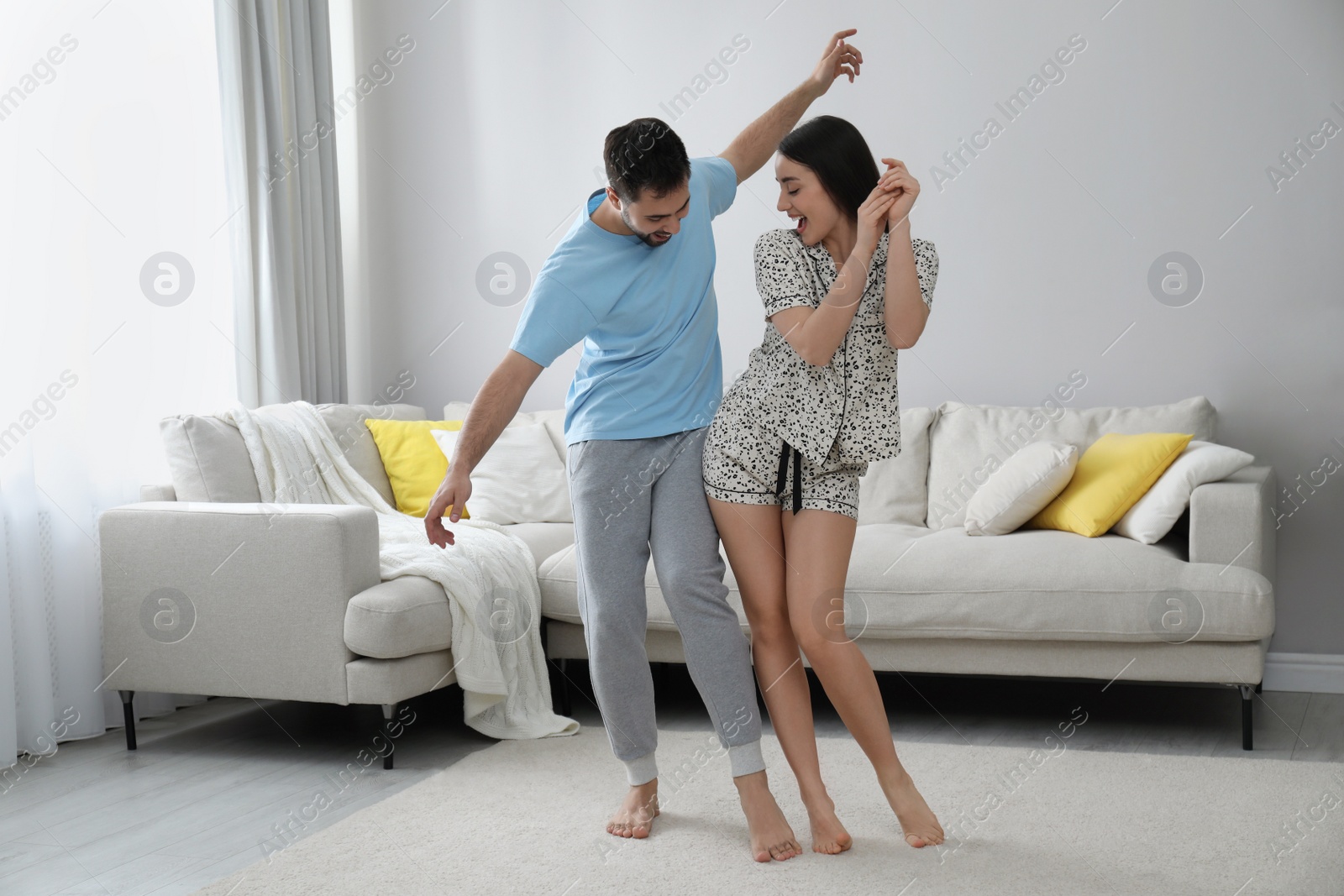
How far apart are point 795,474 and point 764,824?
591 millimetres

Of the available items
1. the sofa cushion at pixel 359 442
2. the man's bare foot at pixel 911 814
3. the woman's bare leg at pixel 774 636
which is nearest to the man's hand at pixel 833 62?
the woman's bare leg at pixel 774 636

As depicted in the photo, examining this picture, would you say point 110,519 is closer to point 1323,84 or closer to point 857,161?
point 857,161

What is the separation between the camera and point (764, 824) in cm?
194

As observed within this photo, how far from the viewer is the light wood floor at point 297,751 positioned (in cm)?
212

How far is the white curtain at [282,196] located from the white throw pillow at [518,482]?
0.62 meters

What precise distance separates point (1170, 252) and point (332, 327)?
9.13 feet

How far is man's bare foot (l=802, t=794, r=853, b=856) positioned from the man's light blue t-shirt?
0.68m

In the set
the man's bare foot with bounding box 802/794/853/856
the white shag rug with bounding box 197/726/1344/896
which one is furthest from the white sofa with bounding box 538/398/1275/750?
the man's bare foot with bounding box 802/794/853/856

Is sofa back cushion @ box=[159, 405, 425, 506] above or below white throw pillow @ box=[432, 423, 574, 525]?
above

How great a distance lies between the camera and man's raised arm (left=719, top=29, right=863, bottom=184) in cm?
222

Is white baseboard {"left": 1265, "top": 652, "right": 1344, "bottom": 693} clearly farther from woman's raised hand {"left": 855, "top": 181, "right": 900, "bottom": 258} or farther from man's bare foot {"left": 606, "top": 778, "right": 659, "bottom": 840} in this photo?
woman's raised hand {"left": 855, "top": 181, "right": 900, "bottom": 258}

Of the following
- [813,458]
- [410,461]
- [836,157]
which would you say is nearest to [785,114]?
[836,157]

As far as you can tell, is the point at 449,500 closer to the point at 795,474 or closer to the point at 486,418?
the point at 486,418

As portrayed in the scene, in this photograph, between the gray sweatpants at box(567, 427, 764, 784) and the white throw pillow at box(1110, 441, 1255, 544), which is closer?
the gray sweatpants at box(567, 427, 764, 784)
